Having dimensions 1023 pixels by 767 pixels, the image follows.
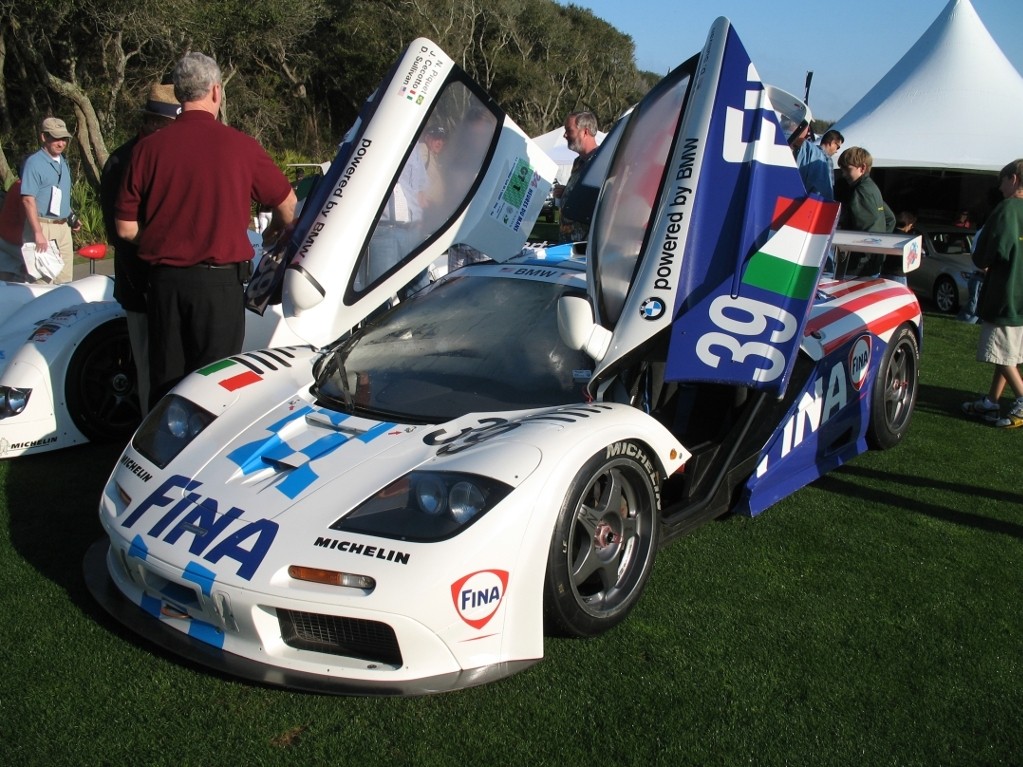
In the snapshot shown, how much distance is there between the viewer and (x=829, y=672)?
112 inches

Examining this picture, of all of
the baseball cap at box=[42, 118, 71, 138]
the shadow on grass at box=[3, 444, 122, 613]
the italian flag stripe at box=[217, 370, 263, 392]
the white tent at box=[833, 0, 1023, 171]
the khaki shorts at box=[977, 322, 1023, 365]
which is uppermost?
the white tent at box=[833, 0, 1023, 171]

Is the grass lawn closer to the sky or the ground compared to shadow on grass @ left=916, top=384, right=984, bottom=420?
closer to the ground

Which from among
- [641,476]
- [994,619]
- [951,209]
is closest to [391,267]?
[641,476]

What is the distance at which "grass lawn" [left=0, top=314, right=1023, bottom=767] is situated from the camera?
2471 mm

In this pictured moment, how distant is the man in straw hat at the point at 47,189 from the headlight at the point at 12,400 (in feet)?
8.49

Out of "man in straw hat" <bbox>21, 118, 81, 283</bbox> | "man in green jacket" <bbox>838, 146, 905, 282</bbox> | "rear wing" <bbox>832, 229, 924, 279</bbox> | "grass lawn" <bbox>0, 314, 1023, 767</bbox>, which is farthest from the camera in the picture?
"man in green jacket" <bbox>838, 146, 905, 282</bbox>

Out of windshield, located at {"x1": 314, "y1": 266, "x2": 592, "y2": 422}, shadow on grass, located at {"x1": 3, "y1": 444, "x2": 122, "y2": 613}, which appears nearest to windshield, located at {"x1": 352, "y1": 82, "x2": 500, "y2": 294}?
windshield, located at {"x1": 314, "y1": 266, "x2": 592, "y2": 422}

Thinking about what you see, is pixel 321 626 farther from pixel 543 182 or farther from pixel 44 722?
pixel 543 182

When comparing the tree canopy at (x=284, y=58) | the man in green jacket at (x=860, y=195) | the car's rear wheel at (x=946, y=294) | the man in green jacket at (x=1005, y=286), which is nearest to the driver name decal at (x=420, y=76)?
the man in green jacket at (x=1005, y=286)

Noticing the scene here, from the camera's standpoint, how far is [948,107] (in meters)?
14.6

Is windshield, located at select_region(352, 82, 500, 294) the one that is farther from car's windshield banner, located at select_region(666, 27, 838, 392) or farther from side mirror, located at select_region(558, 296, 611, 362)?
car's windshield banner, located at select_region(666, 27, 838, 392)

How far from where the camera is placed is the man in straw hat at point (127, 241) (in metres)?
4.27

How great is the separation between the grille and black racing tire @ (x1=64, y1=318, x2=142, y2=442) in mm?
2730

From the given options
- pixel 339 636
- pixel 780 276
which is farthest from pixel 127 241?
pixel 780 276
